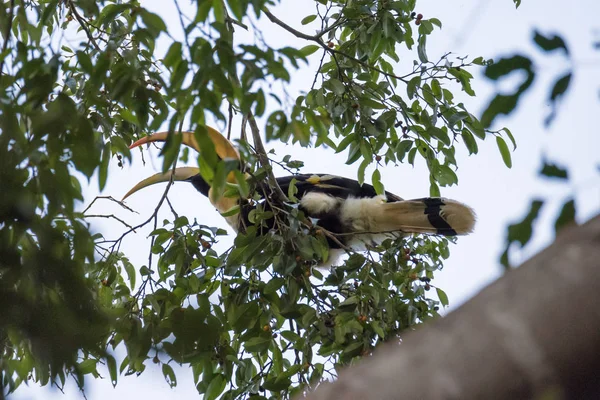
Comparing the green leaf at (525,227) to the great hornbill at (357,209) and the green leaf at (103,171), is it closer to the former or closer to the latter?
the green leaf at (103,171)

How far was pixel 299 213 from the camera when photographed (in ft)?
7.38

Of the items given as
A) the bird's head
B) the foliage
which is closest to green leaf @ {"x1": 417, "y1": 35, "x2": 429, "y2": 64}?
the bird's head

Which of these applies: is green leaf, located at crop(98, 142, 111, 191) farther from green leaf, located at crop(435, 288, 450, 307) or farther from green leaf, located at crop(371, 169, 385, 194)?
green leaf, located at crop(435, 288, 450, 307)

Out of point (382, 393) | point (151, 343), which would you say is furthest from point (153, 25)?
point (382, 393)

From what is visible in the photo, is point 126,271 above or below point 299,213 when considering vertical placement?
above

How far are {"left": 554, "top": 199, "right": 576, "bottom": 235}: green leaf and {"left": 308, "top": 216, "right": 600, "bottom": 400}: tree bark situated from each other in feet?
1.11

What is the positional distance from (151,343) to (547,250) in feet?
4.33

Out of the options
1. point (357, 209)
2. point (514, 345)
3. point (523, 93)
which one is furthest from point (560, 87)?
point (357, 209)

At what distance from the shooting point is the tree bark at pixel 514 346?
466 millimetres

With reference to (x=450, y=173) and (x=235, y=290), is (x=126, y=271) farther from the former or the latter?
(x=450, y=173)

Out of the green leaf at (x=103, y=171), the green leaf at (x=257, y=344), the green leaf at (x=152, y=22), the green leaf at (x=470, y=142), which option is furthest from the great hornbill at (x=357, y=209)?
the green leaf at (x=152, y=22)

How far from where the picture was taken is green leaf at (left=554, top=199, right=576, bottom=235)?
0.85 m

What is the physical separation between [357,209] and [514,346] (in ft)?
9.29

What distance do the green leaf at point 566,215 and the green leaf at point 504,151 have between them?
64.3 inches
